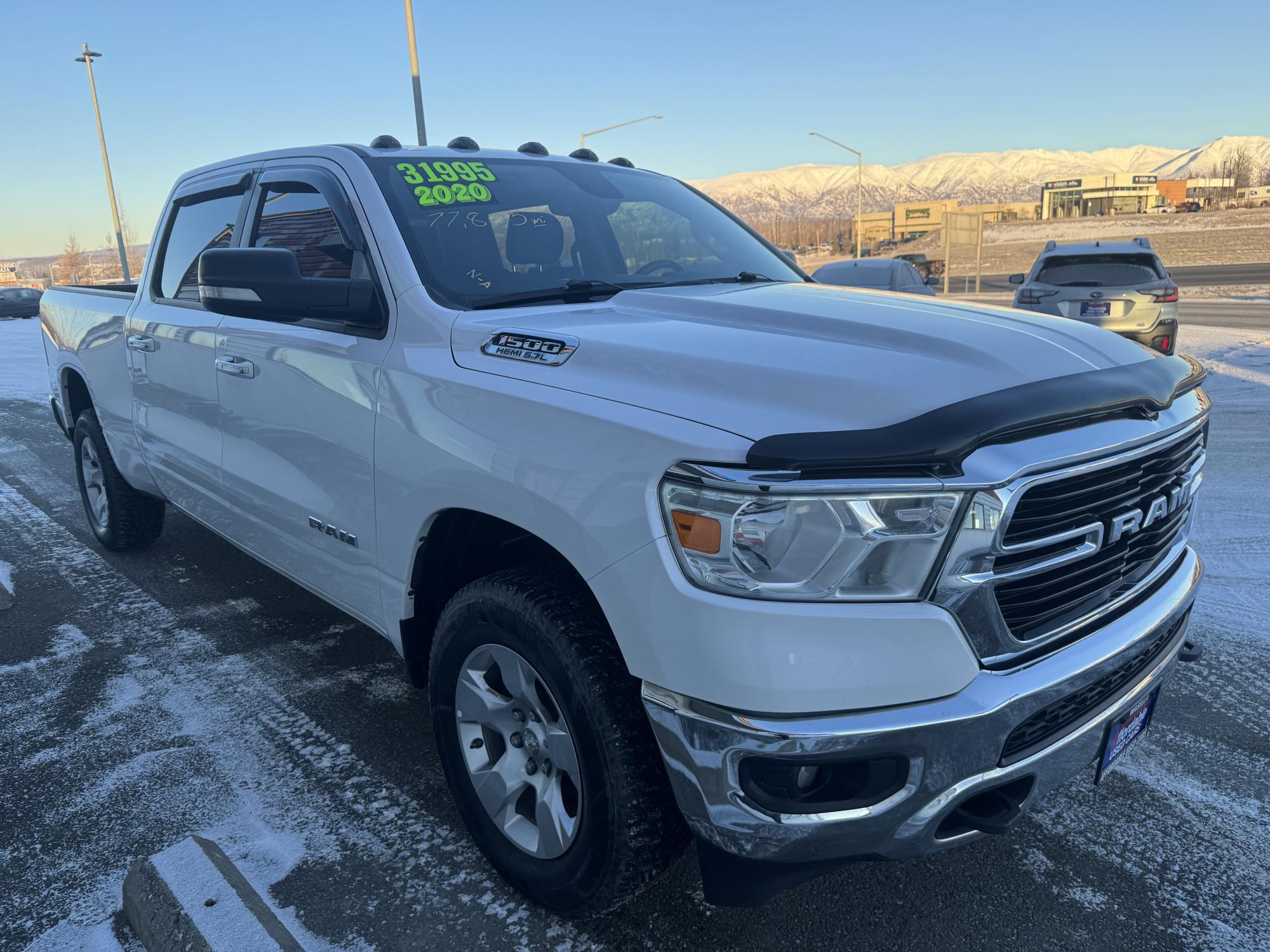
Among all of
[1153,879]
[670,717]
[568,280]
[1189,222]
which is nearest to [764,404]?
→ [670,717]

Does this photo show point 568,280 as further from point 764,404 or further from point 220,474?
point 220,474

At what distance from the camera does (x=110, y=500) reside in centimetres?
533

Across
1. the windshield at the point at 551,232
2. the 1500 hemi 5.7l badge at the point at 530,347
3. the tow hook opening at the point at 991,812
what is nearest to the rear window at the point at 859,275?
the windshield at the point at 551,232

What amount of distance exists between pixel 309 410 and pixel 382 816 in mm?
1293

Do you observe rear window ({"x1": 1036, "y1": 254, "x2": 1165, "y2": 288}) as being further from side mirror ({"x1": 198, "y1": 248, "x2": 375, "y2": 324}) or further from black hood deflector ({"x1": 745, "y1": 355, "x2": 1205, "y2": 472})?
side mirror ({"x1": 198, "y1": 248, "x2": 375, "y2": 324})

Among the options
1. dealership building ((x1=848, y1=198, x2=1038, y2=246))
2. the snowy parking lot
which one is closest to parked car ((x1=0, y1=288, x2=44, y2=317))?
the snowy parking lot

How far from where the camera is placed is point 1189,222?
58.6 meters

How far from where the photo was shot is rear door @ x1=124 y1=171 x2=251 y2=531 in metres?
3.78

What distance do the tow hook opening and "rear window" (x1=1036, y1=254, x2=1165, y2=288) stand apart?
400 inches

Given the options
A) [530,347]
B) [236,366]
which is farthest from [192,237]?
[530,347]

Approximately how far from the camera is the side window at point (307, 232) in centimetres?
307

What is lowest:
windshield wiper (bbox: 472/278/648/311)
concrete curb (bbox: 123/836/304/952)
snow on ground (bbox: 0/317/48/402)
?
concrete curb (bbox: 123/836/304/952)

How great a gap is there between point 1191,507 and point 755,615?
151cm

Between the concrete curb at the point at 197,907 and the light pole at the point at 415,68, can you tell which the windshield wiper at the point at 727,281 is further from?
the light pole at the point at 415,68
